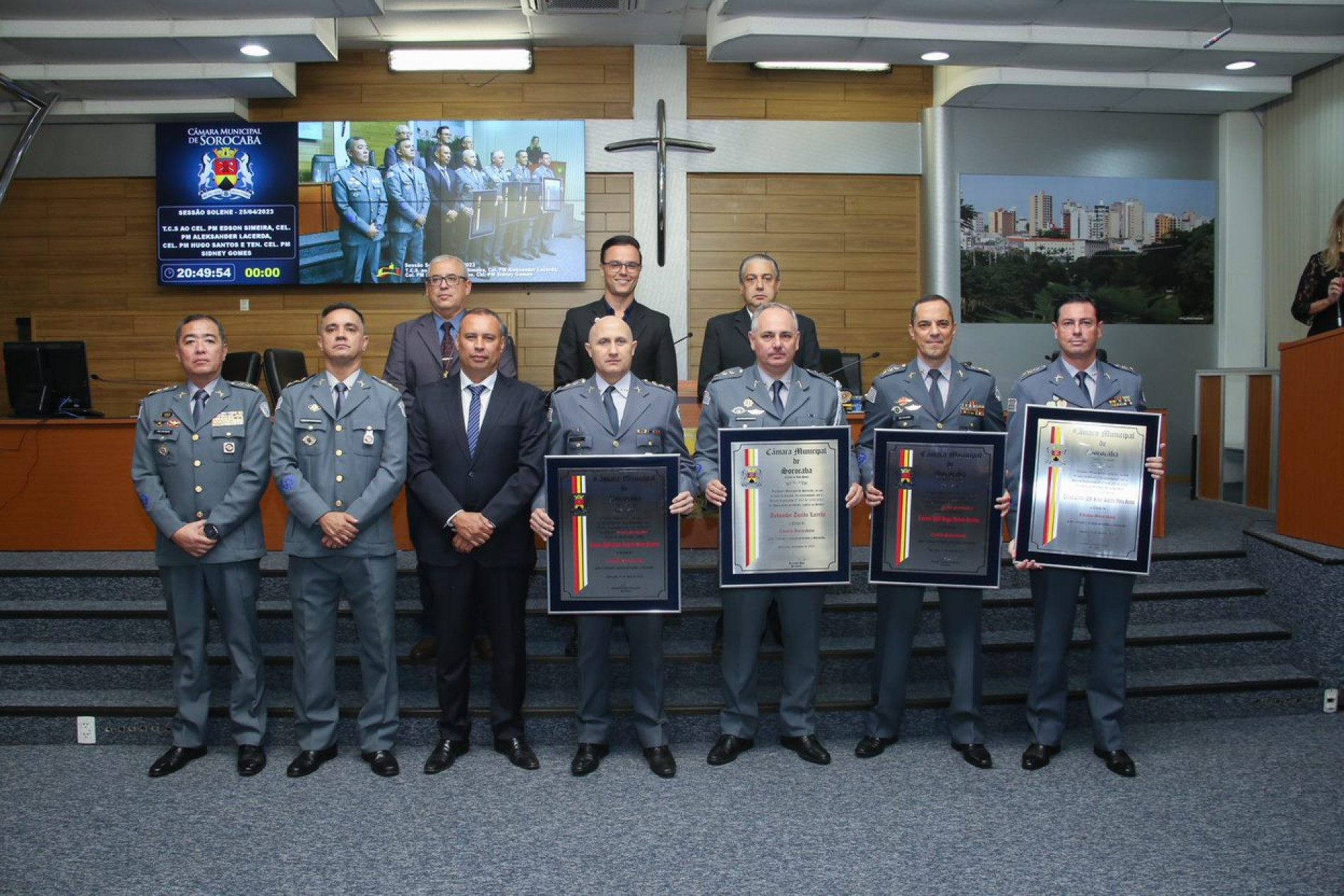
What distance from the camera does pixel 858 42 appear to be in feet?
21.9

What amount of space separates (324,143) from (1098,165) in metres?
5.87

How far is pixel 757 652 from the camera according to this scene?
12.2 ft

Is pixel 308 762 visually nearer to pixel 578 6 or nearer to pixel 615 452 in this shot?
pixel 615 452

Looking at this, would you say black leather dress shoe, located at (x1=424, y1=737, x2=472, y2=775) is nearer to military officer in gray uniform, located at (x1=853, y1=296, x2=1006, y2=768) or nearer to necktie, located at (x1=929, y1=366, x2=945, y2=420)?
military officer in gray uniform, located at (x1=853, y1=296, x2=1006, y2=768)

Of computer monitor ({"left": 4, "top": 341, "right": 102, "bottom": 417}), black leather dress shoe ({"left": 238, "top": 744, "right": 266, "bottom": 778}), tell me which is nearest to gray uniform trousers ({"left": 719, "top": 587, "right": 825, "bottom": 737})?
black leather dress shoe ({"left": 238, "top": 744, "right": 266, "bottom": 778})

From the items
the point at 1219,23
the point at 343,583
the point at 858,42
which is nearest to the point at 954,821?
the point at 343,583

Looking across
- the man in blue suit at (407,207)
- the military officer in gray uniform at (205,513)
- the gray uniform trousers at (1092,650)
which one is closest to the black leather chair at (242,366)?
the man in blue suit at (407,207)

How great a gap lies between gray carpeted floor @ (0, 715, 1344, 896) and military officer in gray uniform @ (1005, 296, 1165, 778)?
116 millimetres

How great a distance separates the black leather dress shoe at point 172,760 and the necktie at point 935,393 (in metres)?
2.96

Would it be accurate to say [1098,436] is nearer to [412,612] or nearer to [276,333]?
[412,612]

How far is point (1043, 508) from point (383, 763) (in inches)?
97.6

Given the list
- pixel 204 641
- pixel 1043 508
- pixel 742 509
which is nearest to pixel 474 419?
pixel 742 509

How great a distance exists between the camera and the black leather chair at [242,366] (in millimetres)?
6699

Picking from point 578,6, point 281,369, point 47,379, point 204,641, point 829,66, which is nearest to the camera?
point 204,641
